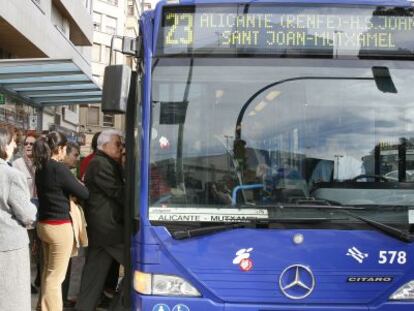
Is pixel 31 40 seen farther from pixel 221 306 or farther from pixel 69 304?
pixel 221 306

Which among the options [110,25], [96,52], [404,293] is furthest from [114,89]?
[110,25]

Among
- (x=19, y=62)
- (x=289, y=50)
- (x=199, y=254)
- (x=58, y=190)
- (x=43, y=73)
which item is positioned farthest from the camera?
(x=43, y=73)

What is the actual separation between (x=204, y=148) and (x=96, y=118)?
48.0 metres

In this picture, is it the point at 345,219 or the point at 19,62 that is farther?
the point at 19,62

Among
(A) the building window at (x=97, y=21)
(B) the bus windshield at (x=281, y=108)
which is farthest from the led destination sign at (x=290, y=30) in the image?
(A) the building window at (x=97, y=21)

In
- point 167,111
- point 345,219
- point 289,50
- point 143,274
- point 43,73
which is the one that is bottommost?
point 143,274

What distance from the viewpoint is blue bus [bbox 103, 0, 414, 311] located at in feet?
11.9

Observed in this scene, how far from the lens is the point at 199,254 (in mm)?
3631

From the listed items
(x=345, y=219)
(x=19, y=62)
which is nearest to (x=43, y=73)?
(x=19, y=62)

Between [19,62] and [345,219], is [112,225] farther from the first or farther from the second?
[19,62]

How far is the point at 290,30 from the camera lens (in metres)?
3.89

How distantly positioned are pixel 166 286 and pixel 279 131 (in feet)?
4.09

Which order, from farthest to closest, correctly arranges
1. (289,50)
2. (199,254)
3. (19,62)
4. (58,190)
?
(19,62)
(58,190)
(289,50)
(199,254)

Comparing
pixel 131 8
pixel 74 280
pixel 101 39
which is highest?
pixel 131 8
